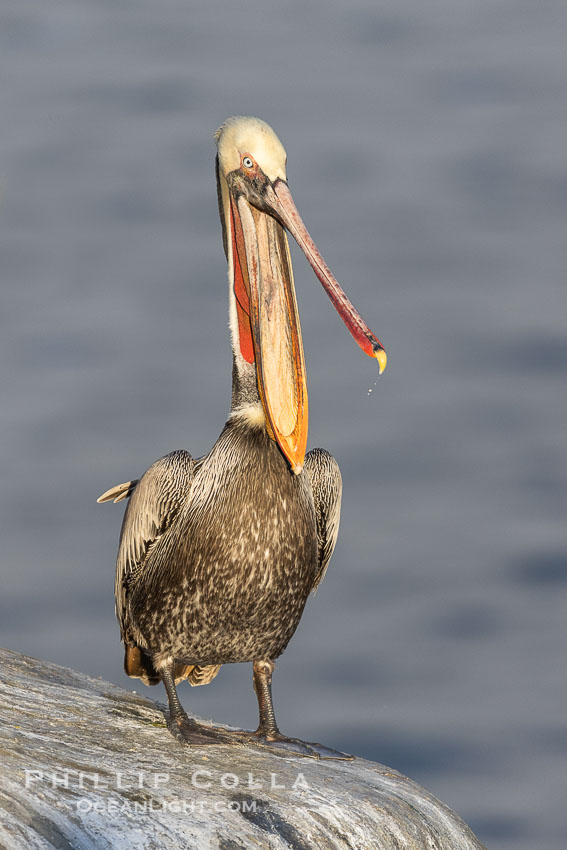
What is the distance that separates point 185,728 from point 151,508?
38.5 inches

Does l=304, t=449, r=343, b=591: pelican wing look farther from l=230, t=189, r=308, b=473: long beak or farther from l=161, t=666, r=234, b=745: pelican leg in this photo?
l=161, t=666, r=234, b=745: pelican leg

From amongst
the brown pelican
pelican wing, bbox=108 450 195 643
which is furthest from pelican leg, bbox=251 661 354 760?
pelican wing, bbox=108 450 195 643

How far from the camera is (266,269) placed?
604 cm

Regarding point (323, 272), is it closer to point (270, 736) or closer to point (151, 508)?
Answer: point (151, 508)

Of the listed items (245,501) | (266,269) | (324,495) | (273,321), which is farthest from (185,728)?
(266,269)

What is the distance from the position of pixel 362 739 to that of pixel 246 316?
19.3m

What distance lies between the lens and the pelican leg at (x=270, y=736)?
602 centimetres

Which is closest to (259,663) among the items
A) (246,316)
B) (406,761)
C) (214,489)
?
(214,489)

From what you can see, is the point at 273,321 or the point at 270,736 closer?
the point at 273,321

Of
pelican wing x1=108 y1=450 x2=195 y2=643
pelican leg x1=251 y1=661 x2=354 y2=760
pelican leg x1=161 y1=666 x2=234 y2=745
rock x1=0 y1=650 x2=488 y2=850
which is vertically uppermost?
pelican wing x1=108 y1=450 x2=195 y2=643

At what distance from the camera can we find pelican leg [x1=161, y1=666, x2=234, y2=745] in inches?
229

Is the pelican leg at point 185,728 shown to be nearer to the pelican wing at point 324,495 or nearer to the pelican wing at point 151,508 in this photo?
the pelican wing at point 151,508

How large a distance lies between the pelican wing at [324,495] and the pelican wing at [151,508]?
69cm

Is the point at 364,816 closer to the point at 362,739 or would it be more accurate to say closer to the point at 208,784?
the point at 208,784
